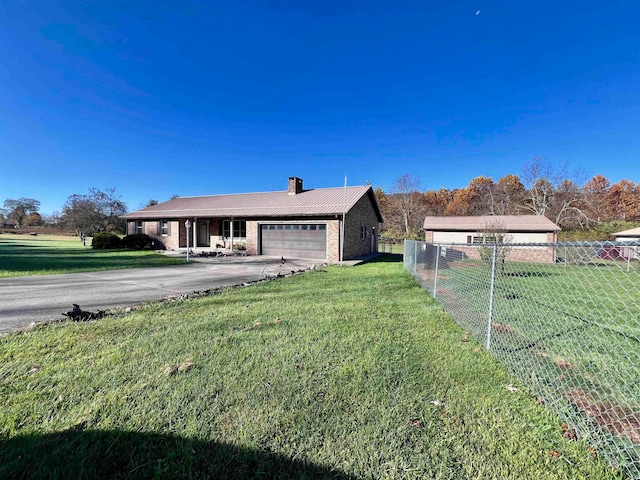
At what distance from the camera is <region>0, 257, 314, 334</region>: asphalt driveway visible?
5.38m

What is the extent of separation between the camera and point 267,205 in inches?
795

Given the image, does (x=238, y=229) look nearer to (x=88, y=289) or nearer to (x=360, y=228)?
(x=360, y=228)

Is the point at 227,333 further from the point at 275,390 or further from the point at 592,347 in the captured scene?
the point at 592,347

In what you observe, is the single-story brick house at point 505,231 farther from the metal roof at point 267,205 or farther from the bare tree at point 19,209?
the bare tree at point 19,209

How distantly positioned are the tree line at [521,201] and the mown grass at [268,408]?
121 feet

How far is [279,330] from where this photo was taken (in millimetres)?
4410

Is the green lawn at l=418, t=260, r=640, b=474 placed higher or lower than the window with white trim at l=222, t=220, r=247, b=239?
lower

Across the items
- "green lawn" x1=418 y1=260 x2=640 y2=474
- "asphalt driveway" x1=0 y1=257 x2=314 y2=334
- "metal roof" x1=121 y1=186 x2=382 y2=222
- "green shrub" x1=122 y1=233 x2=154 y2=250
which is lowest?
"green lawn" x1=418 y1=260 x2=640 y2=474

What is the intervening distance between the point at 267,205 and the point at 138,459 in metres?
18.8

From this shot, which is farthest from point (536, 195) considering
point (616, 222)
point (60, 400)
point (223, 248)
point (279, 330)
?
point (60, 400)

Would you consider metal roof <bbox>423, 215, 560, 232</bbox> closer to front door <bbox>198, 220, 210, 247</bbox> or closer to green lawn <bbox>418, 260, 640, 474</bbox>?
green lawn <bbox>418, 260, 640, 474</bbox>

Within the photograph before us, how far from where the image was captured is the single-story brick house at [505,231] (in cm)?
2175

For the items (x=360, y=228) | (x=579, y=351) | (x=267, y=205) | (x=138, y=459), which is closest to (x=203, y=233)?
(x=267, y=205)

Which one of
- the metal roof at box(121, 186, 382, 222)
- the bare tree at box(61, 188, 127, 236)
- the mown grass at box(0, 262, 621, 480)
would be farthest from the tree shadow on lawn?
the bare tree at box(61, 188, 127, 236)
